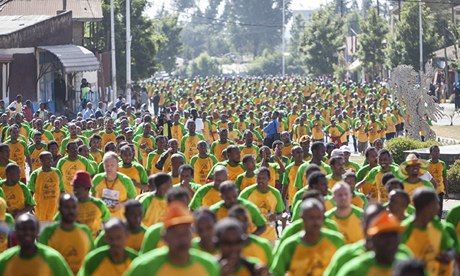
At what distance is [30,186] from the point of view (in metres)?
17.5

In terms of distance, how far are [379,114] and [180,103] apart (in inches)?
597

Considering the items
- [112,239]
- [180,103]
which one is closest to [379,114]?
[180,103]

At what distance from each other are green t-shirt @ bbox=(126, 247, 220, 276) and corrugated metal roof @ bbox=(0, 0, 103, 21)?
47.6 metres

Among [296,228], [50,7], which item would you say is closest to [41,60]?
[50,7]

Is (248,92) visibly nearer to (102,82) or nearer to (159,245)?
(102,82)

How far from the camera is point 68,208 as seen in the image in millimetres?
11406

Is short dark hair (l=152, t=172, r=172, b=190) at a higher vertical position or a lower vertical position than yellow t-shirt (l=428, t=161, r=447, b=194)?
higher

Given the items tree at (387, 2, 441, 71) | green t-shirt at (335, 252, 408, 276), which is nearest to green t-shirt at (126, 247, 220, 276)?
green t-shirt at (335, 252, 408, 276)

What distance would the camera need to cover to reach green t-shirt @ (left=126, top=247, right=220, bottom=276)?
8.49 m

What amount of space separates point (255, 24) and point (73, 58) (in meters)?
122

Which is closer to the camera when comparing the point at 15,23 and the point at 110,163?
the point at 110,163

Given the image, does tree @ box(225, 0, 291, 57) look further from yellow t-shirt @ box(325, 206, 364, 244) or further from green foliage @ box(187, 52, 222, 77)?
yellow t-shirt @ box(325, 206, 364, 244)

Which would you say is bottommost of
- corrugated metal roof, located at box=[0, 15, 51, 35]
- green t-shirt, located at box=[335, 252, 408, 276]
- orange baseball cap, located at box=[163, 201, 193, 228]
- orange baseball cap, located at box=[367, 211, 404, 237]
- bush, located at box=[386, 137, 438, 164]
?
bush, located at box=[386, 137, 438, 164]

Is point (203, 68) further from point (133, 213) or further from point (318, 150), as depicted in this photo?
point (133, 213)
